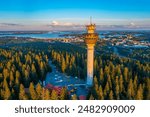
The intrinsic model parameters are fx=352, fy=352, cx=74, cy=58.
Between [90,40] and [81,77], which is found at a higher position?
[90,40]

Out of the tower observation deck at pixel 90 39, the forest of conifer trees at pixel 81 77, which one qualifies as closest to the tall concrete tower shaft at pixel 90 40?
the tower observation deck at pixel 90 39

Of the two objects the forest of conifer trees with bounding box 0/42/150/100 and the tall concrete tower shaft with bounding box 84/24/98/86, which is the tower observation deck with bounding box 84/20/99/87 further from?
the forest of conifer trees with bounding box 0/42/150/100

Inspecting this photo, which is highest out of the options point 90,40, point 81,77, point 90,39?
point 90,39

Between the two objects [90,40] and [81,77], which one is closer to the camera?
[90,40]

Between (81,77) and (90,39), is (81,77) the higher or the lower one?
the lower one

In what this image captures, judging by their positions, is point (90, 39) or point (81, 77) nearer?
point (90, 39)

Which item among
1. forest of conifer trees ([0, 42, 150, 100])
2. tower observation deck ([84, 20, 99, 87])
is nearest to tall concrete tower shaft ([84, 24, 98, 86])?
tower observation deck ([84, 20, 99, 87])

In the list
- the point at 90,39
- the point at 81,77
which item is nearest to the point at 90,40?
the point at 90,39

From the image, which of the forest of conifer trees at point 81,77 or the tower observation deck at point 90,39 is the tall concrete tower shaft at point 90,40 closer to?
the tower observation deck at point 90,39

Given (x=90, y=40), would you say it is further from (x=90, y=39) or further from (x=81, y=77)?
(x=81, y=77)

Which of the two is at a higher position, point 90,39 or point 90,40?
point 90,39

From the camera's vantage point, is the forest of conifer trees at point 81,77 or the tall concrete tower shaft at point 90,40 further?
the tall concrete tower shaft at point 90,40
